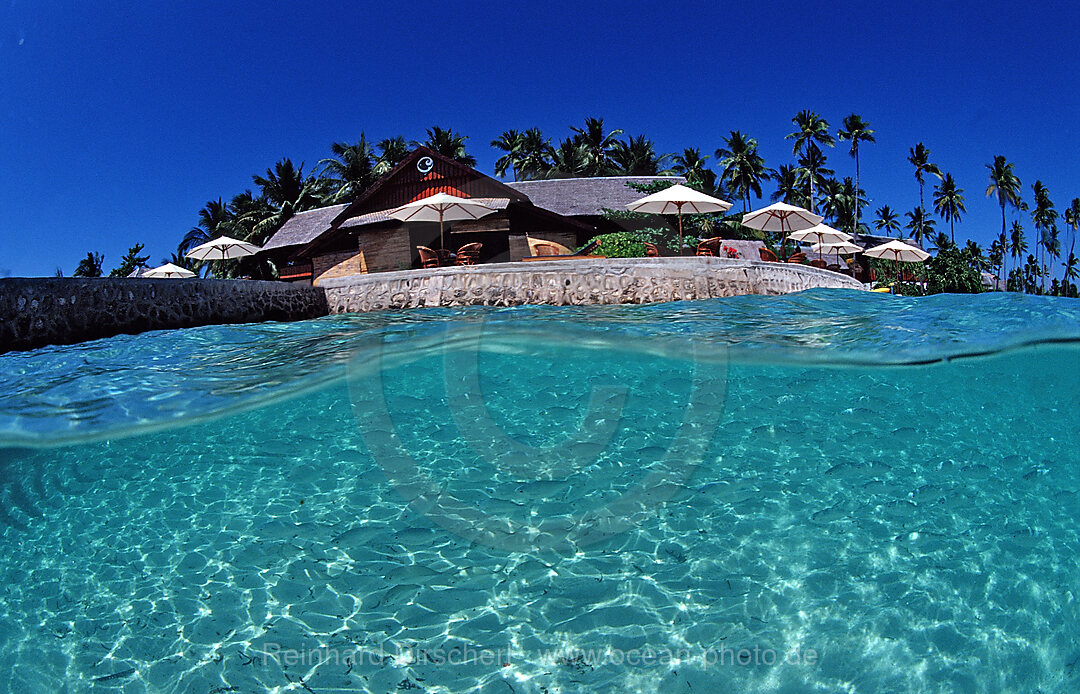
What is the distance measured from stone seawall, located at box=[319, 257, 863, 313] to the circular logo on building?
2.61 meters

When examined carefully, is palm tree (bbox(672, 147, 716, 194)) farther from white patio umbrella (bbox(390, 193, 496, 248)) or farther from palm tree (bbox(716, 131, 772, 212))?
white patio umbrella (bbox(390, 193, 496, 248))

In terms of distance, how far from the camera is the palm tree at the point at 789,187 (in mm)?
53531

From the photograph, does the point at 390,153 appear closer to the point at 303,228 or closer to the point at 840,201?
the point at 303,228

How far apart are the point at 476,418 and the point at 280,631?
492cm

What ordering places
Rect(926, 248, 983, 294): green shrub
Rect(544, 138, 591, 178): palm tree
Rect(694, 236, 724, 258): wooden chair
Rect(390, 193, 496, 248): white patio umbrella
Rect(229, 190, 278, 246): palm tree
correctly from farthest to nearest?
Rect(544, 138, 591, 178): palm tree → Rect(229, 190, 278, 246): palm tree → Rect(926, 248, 983, 294): green shrub → Rect(694, 236, 724, 258): wooden chair → Rect(390, 193, 496, 248): white patio umbrella

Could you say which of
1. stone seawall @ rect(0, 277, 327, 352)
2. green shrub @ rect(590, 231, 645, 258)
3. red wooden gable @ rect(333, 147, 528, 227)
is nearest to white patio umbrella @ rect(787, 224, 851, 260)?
green shrub @ rect(590, 231, 645, 258)

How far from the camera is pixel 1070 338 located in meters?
11.2

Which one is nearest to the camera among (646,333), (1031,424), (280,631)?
(280,631)

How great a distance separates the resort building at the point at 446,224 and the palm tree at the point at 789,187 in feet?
106

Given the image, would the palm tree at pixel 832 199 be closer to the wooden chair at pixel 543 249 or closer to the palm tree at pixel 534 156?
the palm tree at pixel 534 156

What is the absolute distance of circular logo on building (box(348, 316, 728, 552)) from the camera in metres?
6.07

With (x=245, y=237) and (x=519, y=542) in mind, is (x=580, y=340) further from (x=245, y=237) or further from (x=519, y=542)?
(x=245, y=237)

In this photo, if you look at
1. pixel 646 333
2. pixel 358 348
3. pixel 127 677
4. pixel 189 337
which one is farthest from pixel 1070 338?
pixel 189 337

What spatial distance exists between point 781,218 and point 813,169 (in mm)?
40750
